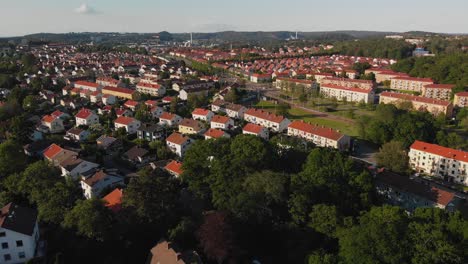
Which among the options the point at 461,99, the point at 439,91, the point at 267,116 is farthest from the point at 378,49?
the point at 267,116

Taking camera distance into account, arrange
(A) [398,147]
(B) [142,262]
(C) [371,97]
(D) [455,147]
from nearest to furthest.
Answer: (B) [142,262], (A) [398,147], (D) [455,147], (C) [371,97]

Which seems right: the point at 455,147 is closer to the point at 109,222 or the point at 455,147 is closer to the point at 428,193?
the point at 428,193

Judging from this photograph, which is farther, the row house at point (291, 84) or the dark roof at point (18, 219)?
the row house at point (291, 84)

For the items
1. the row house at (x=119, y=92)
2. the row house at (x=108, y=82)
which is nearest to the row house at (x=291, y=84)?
the row house at (x=119, y=92)

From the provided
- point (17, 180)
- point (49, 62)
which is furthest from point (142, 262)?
point (49, 62)

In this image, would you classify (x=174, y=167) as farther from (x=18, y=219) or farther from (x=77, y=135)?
(x=77, y=135)

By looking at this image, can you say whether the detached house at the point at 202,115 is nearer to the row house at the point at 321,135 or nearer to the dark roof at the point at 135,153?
the row house at the point at 321,135
